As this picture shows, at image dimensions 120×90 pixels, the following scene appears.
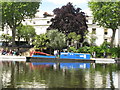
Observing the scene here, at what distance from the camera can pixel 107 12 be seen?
53688 millimetres

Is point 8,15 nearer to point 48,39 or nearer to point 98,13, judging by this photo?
point 48,39

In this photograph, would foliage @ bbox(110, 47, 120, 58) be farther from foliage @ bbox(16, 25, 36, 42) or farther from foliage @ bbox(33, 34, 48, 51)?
foliage @ bbox(16, 25, 36, 42)

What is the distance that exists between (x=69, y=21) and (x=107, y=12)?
50.1 feet

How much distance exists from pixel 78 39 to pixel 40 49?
11.2 m

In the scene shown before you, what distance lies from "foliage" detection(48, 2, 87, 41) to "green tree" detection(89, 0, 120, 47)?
446 inches

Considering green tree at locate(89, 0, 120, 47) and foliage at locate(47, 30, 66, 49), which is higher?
green tree at locate(89, 0, 120, 47)

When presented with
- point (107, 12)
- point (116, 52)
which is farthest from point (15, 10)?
point (116, 52)

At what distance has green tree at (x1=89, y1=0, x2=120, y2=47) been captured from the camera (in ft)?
175

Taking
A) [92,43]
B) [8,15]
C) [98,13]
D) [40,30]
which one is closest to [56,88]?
[98,13]

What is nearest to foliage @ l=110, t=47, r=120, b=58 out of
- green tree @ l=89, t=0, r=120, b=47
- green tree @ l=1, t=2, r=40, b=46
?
green tree @ l=89, t=0, r=120, b=47

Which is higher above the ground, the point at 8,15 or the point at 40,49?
the point at 8,15

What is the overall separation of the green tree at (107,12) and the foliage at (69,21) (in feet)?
37.1

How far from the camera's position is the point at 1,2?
6222 centimetres

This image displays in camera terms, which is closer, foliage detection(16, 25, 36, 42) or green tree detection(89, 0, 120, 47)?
green tree detection(89, 0, 120, 47)
